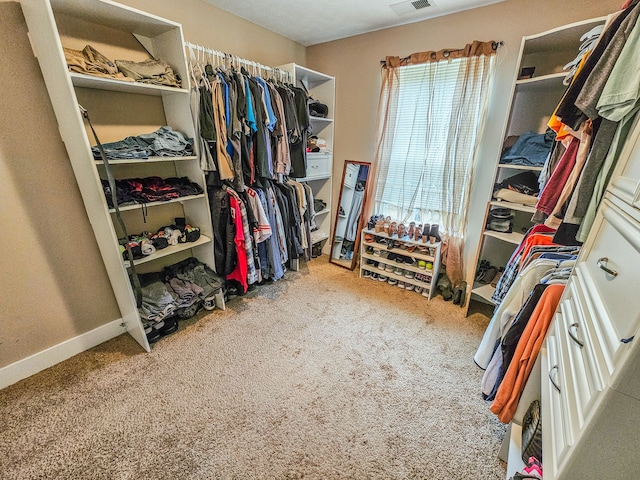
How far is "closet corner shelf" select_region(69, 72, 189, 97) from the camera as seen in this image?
1405mm

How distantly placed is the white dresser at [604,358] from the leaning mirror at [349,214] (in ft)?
7.17

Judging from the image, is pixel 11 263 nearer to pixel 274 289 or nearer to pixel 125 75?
pixel 125 75

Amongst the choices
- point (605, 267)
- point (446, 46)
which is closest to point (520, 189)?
point (446, 46)

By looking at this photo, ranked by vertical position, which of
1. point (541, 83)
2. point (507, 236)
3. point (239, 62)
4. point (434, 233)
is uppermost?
point (239, 62)

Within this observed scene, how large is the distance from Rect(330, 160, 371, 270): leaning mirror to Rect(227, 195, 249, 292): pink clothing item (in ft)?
4.19

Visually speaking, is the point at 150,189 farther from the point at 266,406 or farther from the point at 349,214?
the point at 349,214

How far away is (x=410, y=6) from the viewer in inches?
80.2

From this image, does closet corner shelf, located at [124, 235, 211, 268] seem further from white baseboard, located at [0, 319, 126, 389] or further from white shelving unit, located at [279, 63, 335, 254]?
white shelving unit, located at [279, 63, 335, 254]

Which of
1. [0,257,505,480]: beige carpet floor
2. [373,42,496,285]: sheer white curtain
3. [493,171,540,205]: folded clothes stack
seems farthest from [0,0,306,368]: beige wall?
[493,171,540,205]: folded clothes stack

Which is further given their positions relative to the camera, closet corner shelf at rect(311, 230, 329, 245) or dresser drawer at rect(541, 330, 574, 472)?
closet corner shelf at rect(311, 230, 329, 245)

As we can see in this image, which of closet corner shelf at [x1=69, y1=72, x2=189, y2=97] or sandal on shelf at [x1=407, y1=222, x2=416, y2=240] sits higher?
closet corner shelf at [x1=69, y1=72, x2=189, y2=97]

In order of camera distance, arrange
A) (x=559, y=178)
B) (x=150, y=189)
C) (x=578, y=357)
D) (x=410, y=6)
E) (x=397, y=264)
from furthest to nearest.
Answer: (x=397, y=264)
(x=410, y=6)
(x=150, y=189)
(x=559, y=178)
(x=578, y=357)

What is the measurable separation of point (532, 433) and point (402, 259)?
5.62ft

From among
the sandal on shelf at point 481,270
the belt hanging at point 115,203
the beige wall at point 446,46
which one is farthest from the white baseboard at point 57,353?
the sandal on shelf at point 481,270
